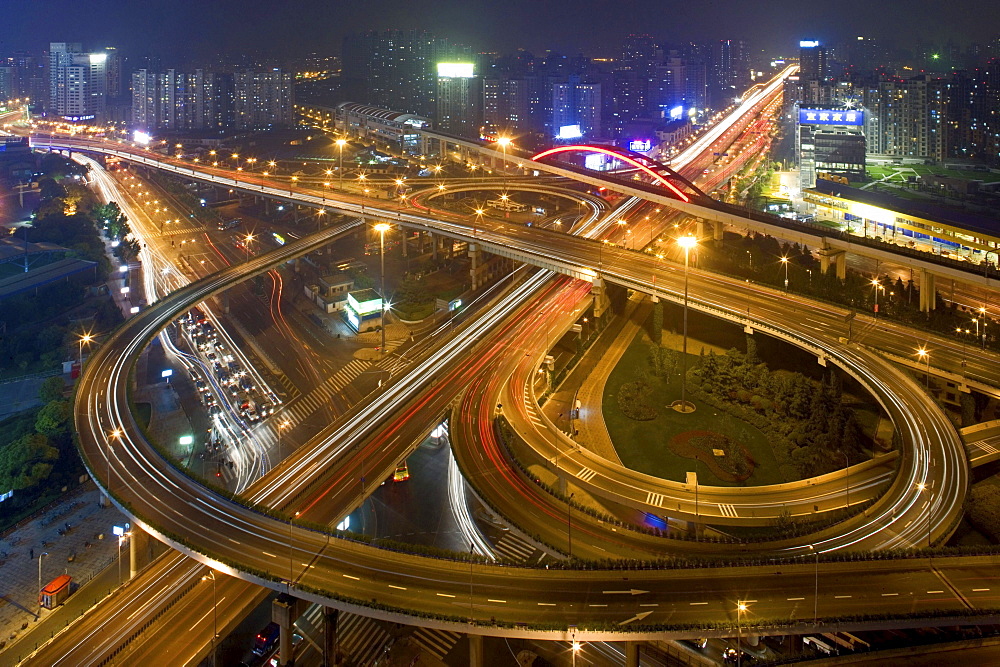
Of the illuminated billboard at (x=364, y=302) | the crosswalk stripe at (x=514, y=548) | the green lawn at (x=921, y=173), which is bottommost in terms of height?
the crosswalk stripe at (x=514, y=548)

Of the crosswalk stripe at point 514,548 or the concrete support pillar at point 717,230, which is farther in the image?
the concrete support pillar at point 717,230

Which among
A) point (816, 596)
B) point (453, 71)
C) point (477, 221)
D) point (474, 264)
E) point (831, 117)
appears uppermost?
point (453, 71)

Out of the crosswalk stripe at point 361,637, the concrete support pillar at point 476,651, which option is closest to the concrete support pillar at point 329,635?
the crosswalk stripe at point 361,637

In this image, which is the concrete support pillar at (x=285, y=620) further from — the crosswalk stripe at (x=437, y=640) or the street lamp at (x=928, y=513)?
the street lamp at (x=928, y=513)

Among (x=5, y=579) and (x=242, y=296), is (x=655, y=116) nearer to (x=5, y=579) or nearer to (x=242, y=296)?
(x=242, y=296)

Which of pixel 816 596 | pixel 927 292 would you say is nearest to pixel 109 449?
pixel 816 596

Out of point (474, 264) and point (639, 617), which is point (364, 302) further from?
point (639, 617)

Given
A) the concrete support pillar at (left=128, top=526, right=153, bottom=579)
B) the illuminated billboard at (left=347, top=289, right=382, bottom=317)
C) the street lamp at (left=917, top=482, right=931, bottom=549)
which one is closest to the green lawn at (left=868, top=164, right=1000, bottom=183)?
the illuminated billboard at (left=347, top=289, right=382, bottom=317)

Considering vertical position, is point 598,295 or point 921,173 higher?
point 921,173
